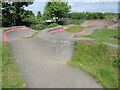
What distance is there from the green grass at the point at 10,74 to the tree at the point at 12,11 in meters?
24.5

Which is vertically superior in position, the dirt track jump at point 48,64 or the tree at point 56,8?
the tree at point 56,8

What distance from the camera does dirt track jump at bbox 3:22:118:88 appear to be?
6664 millimetres

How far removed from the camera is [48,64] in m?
8.94

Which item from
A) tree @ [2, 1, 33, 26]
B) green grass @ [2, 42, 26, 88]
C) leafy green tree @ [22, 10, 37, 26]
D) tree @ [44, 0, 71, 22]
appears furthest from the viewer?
tree @ [44, 0, 71, 22]

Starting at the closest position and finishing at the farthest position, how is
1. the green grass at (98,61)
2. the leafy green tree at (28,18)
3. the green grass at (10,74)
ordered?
the green grass at (10,74) → the green grass at (98,61) → the leafy green tree at (28,18)

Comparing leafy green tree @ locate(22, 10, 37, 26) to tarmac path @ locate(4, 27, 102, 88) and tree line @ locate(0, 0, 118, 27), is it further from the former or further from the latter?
tarmac path @ locate(4, 27, 102, 88)

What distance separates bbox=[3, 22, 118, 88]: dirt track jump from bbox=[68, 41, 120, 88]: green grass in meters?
0.57

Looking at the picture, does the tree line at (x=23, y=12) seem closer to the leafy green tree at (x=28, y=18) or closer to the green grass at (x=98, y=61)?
the leafy green tree at (x=28, y=18)

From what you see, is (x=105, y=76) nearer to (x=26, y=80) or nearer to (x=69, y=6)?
(x=26, y=80)

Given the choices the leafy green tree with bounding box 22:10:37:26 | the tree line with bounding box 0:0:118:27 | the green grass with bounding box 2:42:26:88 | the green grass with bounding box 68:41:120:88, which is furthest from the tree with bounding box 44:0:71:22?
the green grass with bounding box 2:42:26:88

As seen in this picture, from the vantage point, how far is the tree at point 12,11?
102 ft

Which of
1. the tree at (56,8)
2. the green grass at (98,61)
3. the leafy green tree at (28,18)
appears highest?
the tree at (56,8)

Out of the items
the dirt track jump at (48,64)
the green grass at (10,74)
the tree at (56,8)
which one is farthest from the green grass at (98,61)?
the tree at (56,8)

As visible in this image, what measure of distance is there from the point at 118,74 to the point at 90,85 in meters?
3.06
